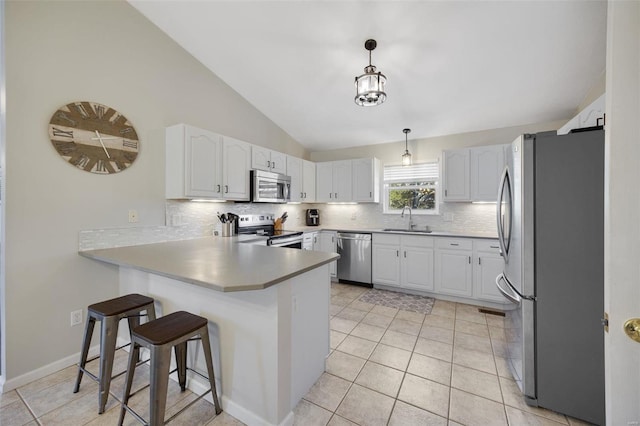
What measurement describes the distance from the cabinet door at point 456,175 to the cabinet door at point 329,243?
1.85 m

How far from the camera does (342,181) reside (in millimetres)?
4660

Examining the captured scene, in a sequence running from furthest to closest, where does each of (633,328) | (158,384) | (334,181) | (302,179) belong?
(334,181) < (302,179) < (158,384) < (633,328)

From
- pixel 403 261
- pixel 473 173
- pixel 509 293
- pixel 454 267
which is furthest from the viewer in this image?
pixel 403 261

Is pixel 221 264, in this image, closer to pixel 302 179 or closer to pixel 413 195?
pixel 302 179

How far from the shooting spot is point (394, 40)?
8.11 feet

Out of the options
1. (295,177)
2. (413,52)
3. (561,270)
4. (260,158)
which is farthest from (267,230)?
(561,270)

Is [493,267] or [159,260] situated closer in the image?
[159,260]

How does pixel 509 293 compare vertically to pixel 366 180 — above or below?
below

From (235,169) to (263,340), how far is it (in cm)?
233

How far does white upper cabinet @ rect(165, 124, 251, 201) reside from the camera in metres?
2.71

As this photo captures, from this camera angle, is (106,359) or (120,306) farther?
(120,306)

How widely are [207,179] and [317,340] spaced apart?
81.9 inches

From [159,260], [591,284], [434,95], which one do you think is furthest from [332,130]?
[591,284]

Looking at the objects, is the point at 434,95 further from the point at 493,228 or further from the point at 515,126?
the point at 493,228
